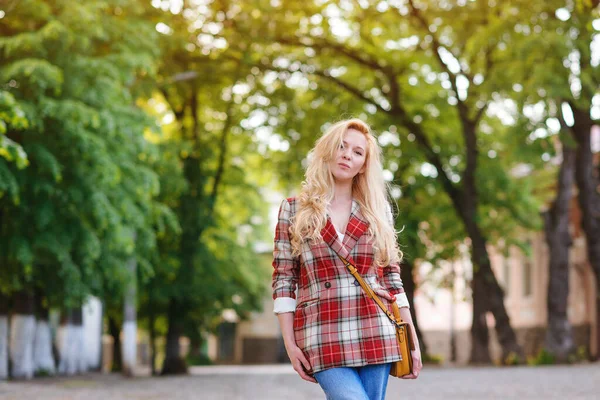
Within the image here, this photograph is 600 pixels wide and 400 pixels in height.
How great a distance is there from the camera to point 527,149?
22.7 meters

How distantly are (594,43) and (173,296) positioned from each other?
14552mm

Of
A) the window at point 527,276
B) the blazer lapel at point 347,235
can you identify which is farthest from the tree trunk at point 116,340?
the blazer lapel at point 347,235

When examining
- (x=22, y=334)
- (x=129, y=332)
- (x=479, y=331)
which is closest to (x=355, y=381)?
(x=22, y=334)

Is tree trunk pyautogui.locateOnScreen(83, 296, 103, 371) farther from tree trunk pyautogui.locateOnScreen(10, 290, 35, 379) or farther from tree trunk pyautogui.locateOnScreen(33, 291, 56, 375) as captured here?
tree trunk pyautogui.locateOnScreen(10, 290, 35, 379)

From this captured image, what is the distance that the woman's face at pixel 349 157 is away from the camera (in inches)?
179

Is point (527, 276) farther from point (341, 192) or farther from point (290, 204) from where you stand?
point (290, 204)

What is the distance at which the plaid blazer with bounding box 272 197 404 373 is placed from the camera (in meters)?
4.36

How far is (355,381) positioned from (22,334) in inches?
889

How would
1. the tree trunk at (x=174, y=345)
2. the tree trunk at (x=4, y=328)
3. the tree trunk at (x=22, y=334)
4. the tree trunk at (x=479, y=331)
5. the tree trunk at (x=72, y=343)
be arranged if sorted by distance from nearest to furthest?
the tree trunk at (x=4, y=328) → the tree trunk at (x=22, y=334) → the tree trunk at (x=479, y=331) → the tree trunk at (x=174, y=345) → the tree trunk at (x=72, y=343)

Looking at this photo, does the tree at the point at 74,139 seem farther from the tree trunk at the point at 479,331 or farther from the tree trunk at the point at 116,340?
the tree trunk at the point at 116,340

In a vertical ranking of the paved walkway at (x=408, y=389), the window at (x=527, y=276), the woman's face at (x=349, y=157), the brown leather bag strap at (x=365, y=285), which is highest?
the window at (x=527, y=276)

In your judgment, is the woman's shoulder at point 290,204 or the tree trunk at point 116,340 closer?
the woman's shoulder at point 290,204

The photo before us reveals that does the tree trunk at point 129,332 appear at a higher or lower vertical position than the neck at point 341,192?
lower

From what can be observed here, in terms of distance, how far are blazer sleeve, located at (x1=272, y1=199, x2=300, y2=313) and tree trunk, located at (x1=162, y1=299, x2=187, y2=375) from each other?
87.3 feet
